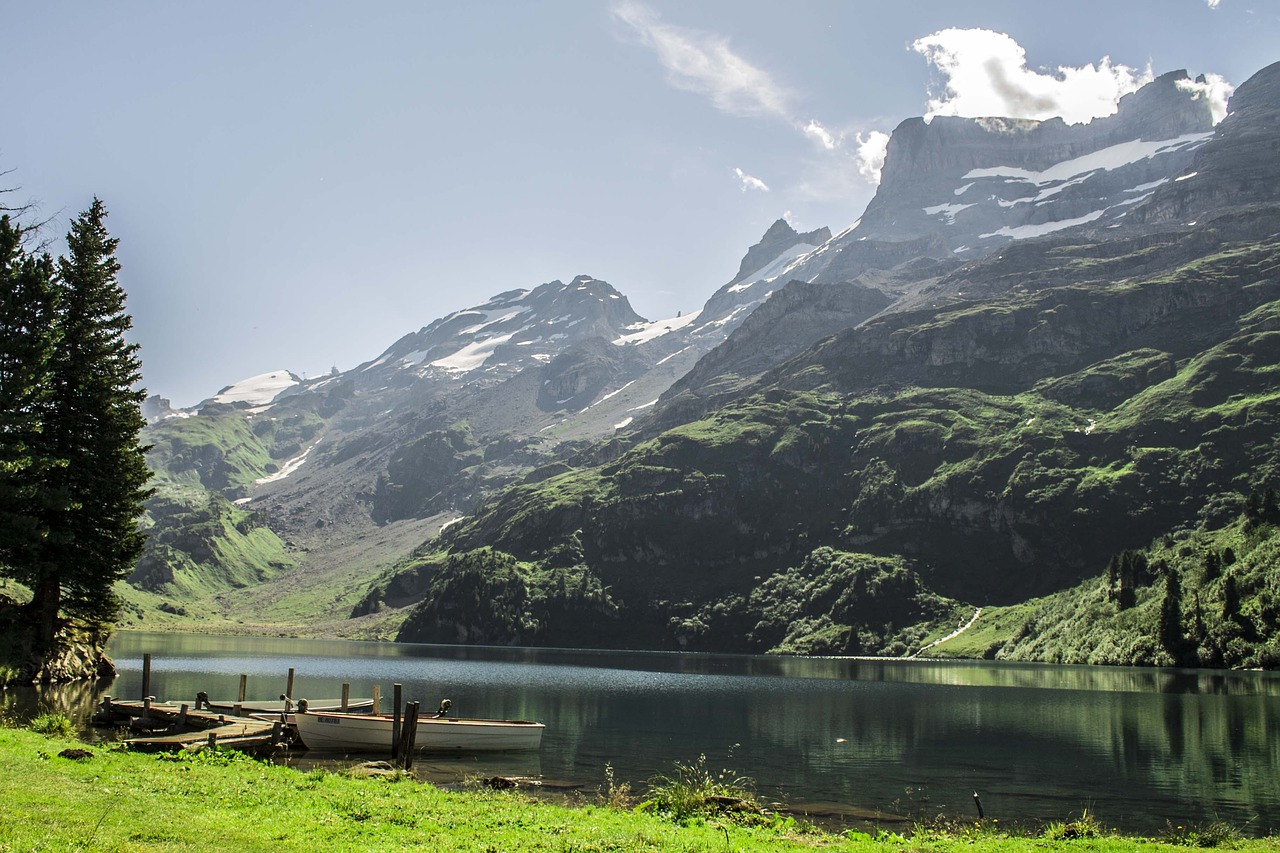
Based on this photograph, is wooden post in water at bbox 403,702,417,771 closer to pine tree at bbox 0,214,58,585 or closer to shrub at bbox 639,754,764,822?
shrub at bbox 639,754,764,822

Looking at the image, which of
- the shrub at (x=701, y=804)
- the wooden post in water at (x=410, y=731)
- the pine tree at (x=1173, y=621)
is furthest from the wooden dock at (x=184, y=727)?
the pine tree at (x=1173, y=621)

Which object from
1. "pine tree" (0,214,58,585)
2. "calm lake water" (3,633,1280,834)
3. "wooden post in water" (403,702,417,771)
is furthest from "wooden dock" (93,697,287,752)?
"pine tree" (0,214,58,585)

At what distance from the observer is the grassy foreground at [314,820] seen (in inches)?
926

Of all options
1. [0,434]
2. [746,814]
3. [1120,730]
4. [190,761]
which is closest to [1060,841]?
[746,814]

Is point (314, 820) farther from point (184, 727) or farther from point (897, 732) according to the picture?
point (897, 732)

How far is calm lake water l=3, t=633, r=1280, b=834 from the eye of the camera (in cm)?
4747

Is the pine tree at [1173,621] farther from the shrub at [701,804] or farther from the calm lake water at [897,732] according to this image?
the shrub at [701,804]

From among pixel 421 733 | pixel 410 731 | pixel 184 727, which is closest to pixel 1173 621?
pixel 421 733

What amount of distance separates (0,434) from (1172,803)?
7824 cm

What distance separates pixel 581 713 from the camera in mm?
87062

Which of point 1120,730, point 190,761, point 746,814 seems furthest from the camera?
point 1120,730

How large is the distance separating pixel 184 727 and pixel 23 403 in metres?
30.8

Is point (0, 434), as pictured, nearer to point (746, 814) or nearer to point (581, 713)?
point (581, 713)

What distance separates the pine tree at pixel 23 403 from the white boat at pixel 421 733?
89.4 feet
